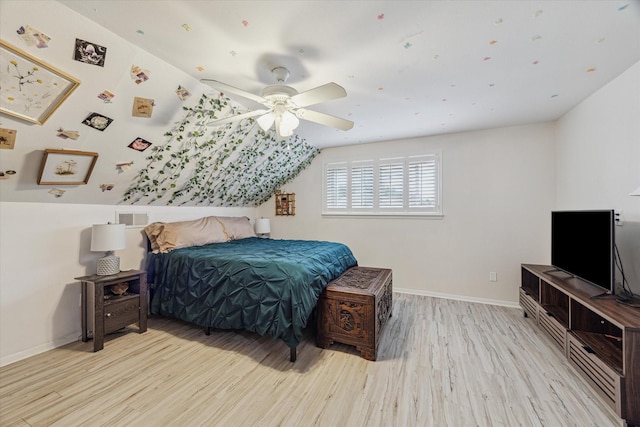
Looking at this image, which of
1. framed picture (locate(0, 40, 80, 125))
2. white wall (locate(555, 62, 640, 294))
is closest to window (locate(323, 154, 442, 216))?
white wall (locate(555, 62, 640, 294))

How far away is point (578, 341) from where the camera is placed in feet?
6.63

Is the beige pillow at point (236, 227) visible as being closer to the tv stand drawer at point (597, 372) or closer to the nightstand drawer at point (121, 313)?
the nightstand drawer at point (121, 313)

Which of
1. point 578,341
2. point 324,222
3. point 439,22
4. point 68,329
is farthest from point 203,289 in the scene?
point 578,341

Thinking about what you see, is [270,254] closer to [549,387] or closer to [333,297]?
[333,297]

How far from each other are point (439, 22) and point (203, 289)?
9.42ft

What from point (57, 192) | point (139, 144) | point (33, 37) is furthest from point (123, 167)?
point (33, 37)

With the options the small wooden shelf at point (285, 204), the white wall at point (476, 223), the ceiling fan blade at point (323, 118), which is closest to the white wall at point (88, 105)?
the ceiling fan blade at point (323, 118)

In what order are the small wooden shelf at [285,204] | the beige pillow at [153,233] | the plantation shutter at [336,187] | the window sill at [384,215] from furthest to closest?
1. the small wooden shelf at [285,204]
2. the plantation shutter at [336,187]
3. the window sill at [384,215]
4. the beige pillow at [153,233]

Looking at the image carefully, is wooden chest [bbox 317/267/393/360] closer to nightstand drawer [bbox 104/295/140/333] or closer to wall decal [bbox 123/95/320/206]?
nightstand drawer [bbox 104/295/140/333]

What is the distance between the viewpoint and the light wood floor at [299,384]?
1.65 meters

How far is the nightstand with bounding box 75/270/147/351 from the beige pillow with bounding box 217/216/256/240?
1.40 m

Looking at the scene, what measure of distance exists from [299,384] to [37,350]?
2.35 meters

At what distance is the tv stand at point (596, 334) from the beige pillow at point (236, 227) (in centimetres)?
383

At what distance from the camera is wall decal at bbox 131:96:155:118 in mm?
2129
